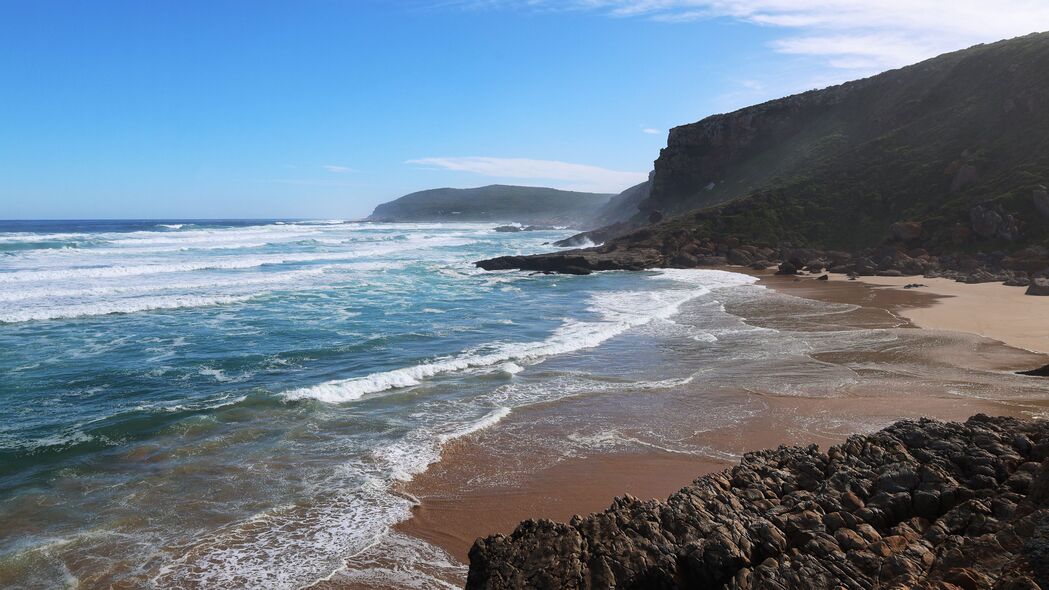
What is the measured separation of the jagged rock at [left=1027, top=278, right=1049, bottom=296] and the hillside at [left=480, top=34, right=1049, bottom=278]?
17.8ft

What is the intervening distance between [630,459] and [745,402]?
3.29 m

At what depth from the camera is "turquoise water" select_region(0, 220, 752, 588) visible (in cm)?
655

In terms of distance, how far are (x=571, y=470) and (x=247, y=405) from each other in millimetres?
6095

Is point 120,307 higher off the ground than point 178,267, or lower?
lower

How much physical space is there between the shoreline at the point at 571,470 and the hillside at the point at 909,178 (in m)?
21.9

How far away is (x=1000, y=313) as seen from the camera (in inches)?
728

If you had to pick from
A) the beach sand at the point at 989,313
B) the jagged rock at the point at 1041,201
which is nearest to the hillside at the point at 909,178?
the jagged rock at the point at 1041,201

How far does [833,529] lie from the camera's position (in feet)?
14.5

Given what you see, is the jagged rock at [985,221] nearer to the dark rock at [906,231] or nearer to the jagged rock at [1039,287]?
the dark rock at [906,231]

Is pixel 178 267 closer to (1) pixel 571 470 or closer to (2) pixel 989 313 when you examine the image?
(1) pixel 571 470

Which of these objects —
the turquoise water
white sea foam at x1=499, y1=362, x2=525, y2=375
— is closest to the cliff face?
the turquoise water

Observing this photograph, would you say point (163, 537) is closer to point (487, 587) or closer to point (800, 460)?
point (487, 587)

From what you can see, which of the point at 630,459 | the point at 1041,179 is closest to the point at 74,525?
the point at 630,459

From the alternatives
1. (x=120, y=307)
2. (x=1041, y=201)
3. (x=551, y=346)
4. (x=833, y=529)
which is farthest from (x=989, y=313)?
(x=120, y=307)
